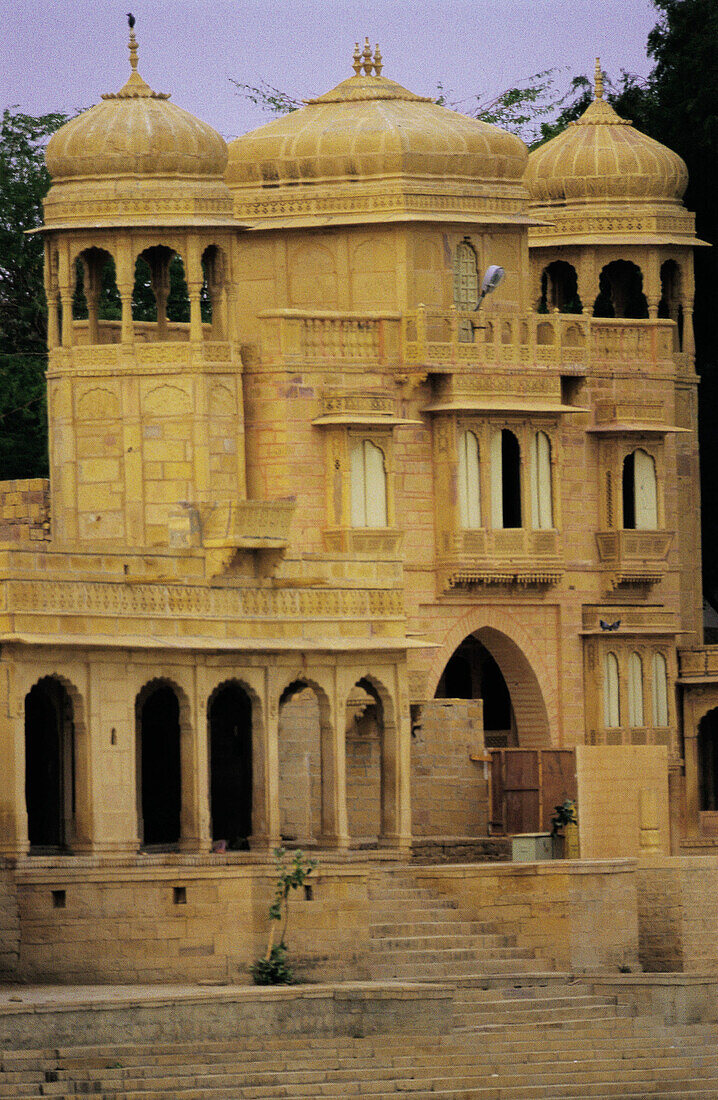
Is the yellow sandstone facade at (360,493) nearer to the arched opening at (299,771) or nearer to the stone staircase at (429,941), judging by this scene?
the arched opening at (299,771)

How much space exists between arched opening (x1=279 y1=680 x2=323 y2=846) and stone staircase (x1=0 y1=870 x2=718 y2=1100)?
241 centimetres

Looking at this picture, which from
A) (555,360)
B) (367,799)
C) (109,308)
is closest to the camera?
(367,799)

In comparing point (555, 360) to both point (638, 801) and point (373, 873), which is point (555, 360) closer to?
point (638, 801)

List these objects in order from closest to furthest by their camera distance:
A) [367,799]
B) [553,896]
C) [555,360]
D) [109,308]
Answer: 1. [553,896]
2. [367,799]
3. [555,360]
4. [109,308]

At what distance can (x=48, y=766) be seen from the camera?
48062 millimetres

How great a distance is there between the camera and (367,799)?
52500 mm

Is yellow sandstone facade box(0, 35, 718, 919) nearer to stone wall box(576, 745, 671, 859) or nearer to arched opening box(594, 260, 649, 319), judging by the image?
stone wall box(576, 745, 671, 859)

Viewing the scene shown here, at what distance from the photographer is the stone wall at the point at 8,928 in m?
44.8

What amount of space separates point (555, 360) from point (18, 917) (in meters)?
14.4

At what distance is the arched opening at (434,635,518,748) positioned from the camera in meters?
58.3

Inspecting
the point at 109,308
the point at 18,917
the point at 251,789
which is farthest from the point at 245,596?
the point at 109,308

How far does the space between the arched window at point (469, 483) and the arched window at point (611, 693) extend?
3041 millimetres

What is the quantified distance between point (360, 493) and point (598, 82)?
1000 cm

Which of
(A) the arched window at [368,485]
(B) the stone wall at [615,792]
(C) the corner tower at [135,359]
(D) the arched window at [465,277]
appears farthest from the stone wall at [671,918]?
A: (D) the arched window at [465,277]
